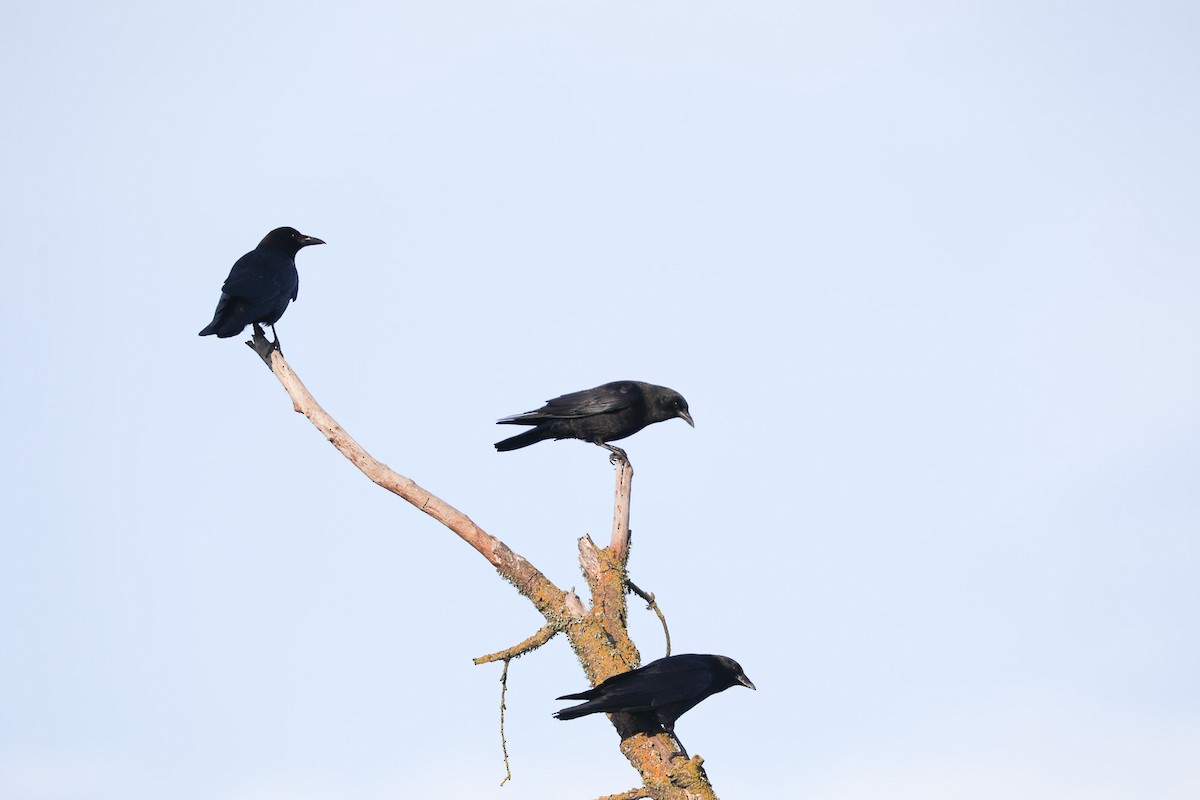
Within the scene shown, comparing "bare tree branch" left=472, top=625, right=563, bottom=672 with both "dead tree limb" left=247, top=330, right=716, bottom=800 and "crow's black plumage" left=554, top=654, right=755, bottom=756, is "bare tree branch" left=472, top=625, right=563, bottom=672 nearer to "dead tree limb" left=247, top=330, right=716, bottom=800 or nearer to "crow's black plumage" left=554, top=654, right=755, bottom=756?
"dead tree limb" left=247, top=330, right=716, bottom=800

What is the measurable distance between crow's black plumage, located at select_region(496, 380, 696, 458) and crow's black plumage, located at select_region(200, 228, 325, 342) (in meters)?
2.35

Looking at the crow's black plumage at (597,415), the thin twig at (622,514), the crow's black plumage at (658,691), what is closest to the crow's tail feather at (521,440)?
the crow's black plumage at (597,415)

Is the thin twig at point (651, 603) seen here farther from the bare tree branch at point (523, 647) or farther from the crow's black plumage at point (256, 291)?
the crow's black plumage at point (256, 291)

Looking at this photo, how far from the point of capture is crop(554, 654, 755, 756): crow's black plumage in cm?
778

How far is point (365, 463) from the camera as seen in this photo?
27.4 ft

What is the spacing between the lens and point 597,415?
33.2 feet

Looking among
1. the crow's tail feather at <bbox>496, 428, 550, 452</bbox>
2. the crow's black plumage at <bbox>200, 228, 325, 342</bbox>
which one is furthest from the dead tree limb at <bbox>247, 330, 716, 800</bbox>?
the crow's black plumage at <bbox>200, 228, 325, 342</bbox>

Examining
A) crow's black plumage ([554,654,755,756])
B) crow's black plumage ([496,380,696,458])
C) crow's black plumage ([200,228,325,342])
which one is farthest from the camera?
crow's black plumage ([200,228,325,342])

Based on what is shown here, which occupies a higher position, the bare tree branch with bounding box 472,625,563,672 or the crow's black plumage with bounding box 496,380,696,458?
the crow's black plumage with bounding box 496,380,696,458

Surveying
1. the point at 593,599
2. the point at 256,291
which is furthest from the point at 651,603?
the point at 256,291

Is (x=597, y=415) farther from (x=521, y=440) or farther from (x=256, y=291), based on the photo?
(x=256, y=291)

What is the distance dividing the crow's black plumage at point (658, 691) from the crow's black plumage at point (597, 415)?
2.19 m

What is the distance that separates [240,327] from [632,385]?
11.1 feet

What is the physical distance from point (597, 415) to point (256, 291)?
10.5 feet
